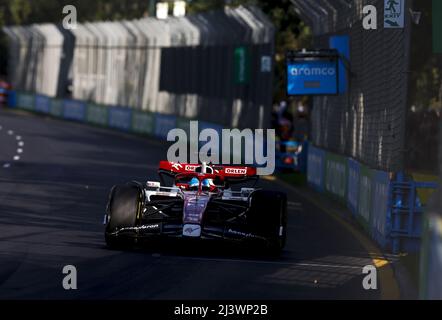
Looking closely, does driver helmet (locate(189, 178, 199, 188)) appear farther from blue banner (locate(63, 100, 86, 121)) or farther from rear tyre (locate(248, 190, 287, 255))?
blue banner (locate(63, 100, 86, 121))

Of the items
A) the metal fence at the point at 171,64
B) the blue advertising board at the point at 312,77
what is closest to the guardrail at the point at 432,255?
the blue advertising board at the point at 312,77

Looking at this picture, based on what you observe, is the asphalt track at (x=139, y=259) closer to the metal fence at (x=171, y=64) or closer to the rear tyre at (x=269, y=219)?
the rear tyre at (x=269, y=219)

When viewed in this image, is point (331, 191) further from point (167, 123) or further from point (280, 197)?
point (167, 123)

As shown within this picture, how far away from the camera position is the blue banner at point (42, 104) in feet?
208

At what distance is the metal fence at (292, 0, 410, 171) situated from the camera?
659 inches

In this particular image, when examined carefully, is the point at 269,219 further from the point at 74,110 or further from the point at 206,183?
the point at 74,110

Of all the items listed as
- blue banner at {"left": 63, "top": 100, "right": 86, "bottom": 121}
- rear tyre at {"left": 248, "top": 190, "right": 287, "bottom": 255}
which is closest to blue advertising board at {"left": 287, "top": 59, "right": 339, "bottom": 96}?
rear tyre at {"left": 248, "top": 190, "right": 287, "bottom": 255}

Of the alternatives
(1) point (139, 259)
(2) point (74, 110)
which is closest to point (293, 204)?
(1) point (139, 259)

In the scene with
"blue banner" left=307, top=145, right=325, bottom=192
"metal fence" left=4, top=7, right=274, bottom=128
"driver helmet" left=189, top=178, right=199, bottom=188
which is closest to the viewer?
"driver helmet" left=189, top=178, right=199, bottom=188

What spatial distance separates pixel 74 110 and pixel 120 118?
7943mm

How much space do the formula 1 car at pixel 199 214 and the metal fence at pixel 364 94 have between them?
214 centimetres

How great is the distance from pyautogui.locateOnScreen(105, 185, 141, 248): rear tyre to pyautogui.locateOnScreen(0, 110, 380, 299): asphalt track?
175mm

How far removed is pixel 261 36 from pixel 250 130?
116 inches

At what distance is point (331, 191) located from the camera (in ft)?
77.5
